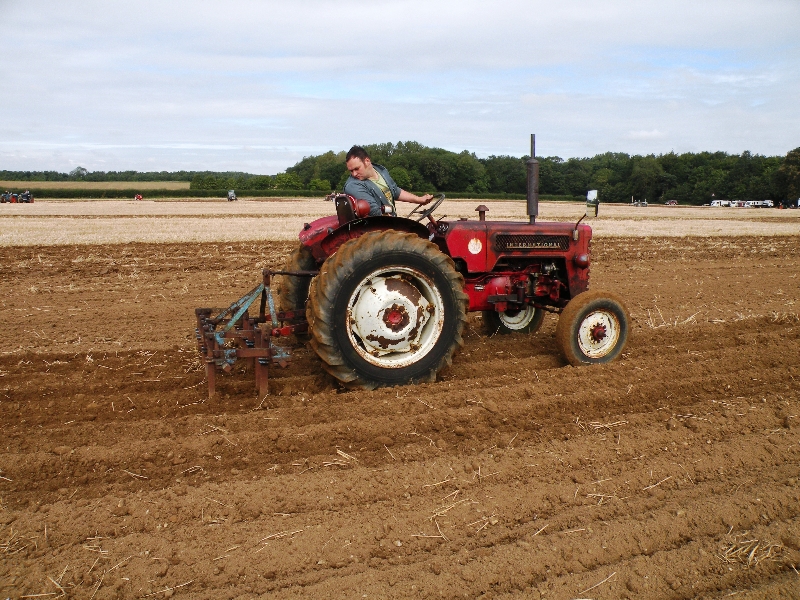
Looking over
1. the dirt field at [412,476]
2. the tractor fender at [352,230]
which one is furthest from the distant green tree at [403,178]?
the tractor fender at [352,230]

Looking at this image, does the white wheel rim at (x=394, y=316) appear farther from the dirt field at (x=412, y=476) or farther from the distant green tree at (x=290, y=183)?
the distant green tree at (x=290, y=183)

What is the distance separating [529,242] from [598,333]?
98 centimetres

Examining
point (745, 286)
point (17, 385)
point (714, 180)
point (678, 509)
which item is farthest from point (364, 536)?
point (714, 180)

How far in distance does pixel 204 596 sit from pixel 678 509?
2.22 m

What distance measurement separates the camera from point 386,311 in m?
4.81

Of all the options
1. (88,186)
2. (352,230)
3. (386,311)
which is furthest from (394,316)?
(88,186)

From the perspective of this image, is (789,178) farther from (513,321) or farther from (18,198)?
(513,321)

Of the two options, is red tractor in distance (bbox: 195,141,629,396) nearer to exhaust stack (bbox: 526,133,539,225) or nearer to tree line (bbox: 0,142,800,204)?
exhaust stack (bbox: 526,133,539,225)

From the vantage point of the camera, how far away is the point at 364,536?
3.06 meters

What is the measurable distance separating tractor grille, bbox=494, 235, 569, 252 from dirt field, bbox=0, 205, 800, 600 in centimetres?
95

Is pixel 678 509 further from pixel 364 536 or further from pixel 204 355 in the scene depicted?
pixel 204 355

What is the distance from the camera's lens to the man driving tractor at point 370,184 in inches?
206

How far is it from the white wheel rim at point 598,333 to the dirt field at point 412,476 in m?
0.21

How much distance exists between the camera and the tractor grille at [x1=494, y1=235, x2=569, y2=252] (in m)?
5.71
